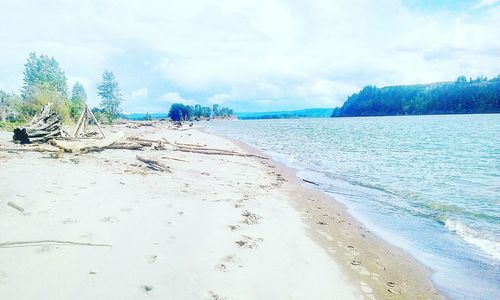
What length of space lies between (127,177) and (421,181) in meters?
13.8

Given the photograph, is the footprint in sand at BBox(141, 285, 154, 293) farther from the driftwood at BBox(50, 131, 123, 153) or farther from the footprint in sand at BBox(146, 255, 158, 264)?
the driftwood at BBox(50, 131, 123, 153)

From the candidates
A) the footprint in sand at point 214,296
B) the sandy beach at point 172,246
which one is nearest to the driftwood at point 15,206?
the sandy beach at point 172,246

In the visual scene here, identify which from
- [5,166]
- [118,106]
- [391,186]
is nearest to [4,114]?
[5,166]

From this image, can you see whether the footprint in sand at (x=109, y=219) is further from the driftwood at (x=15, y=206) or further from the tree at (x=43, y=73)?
the tree at (x=43, y=73)

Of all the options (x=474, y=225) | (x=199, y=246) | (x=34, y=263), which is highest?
(x=34, y=263)

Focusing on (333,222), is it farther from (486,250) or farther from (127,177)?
(127,177)

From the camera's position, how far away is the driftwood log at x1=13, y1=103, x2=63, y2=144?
1564 centimetres

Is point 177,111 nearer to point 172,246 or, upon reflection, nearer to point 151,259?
point 172,246

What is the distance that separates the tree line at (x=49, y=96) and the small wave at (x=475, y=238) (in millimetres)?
29331

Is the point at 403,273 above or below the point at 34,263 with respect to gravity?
below

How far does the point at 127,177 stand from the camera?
10.3 m

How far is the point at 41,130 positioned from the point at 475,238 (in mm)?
19361

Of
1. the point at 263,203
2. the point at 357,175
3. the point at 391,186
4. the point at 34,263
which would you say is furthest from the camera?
the point at 357,175

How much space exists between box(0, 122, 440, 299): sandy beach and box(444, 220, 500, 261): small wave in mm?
2269
